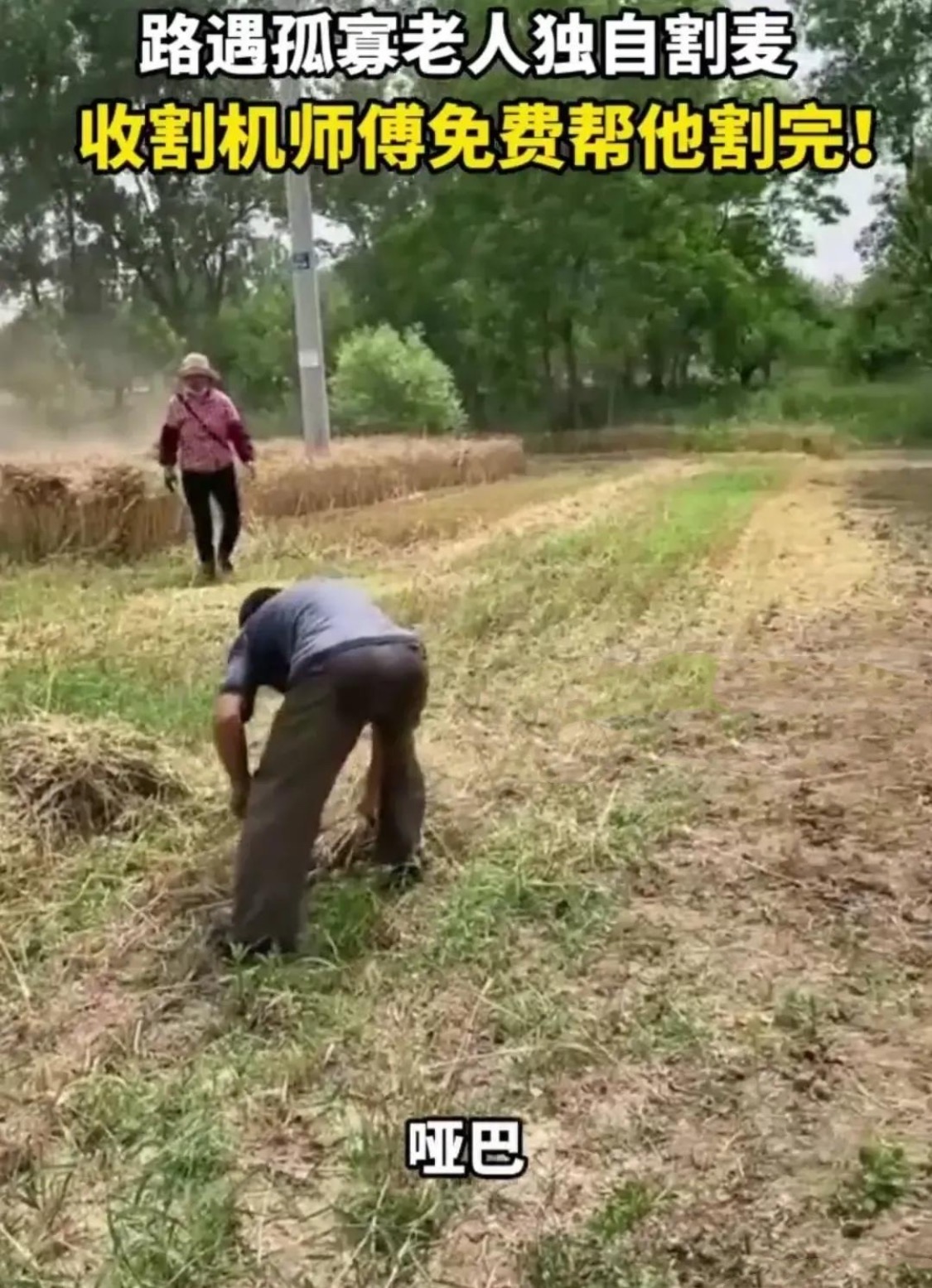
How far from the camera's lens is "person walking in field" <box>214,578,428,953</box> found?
2535mm

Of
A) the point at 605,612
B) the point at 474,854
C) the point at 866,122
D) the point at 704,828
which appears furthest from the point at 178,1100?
the point at 605,612

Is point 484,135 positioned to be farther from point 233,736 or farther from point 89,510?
point 89,510

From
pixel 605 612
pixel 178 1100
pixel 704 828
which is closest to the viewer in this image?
pixel 178 1100

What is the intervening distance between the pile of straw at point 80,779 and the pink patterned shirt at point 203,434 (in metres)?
2.98

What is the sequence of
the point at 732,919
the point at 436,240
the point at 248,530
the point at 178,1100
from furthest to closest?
the point at 436,240
the point at 248,530
the point at 732,919
the point at 178,1100

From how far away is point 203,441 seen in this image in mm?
6234

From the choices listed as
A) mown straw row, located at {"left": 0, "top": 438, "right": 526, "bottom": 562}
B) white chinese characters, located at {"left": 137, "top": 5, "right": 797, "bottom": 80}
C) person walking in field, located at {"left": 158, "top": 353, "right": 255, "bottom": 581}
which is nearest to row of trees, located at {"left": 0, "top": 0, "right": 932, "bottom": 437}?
mown straw row, located at {"left": 0, "top": 438, "right": 526, "bottom": 562}

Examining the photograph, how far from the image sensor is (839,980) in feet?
8.18

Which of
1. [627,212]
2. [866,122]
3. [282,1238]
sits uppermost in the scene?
[627,212]

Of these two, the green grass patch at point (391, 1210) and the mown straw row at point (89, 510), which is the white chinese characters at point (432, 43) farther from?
the mown straw row at point (89, 510)

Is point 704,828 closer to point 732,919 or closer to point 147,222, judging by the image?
point 732,919

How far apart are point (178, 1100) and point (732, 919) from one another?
114 centimetres

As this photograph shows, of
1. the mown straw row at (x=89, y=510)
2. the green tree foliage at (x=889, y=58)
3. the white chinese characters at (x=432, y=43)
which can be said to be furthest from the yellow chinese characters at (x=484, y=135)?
the green tree foliage at (x=889, y=58)

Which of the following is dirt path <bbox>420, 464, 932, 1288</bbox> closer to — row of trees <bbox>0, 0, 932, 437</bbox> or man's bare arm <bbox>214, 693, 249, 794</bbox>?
man's bare arm <bbox>214, 693, 249, 794</bbox>
